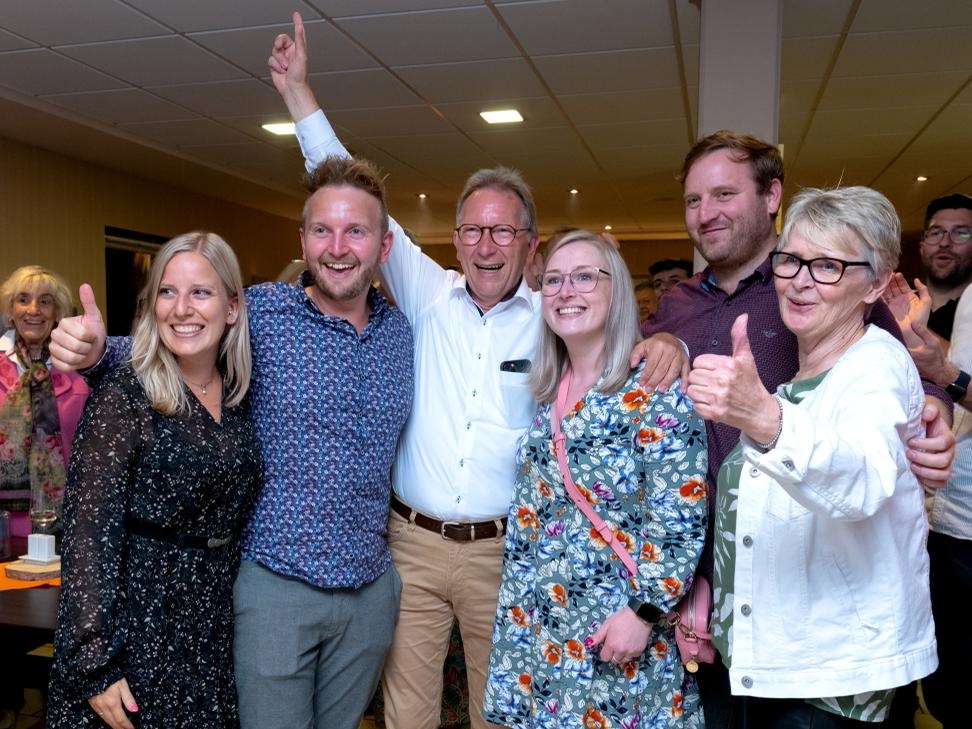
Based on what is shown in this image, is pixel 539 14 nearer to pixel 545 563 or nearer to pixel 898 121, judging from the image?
pixel 545 563

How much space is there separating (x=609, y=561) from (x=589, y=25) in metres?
3.38

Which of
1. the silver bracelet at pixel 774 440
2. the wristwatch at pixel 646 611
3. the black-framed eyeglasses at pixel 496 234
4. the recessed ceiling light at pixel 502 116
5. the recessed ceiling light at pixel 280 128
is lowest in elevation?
the wristwatch at pixel 646 611

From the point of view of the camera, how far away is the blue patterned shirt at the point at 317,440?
1.90 m

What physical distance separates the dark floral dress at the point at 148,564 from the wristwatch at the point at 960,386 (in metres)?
1.83

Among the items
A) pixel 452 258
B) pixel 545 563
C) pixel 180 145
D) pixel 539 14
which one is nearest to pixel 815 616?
pixel 545 563

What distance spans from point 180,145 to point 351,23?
3.54 metres

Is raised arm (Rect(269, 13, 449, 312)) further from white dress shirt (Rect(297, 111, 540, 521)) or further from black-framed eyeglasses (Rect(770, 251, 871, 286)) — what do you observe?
black-framed eyeglasses (Rect(770, 251, 871, 286))

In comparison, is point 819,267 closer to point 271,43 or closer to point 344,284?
point 344,284

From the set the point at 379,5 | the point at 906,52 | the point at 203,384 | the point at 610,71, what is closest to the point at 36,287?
the point at 379,5

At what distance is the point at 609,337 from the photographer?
6.13 feet

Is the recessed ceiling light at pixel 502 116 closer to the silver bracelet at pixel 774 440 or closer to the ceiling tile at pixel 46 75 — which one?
the ceiling tile at pixel 46 75

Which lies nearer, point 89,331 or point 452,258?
point 89,331

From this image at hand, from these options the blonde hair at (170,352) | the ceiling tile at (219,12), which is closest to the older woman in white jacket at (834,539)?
the blonde hair at (170,352)

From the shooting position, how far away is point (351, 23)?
166 inches
